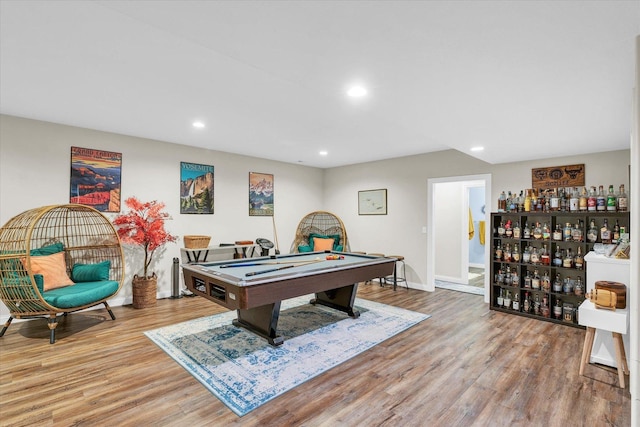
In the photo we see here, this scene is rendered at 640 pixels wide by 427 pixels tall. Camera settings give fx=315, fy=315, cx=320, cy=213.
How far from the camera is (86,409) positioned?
221cm

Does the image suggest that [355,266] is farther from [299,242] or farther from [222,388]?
[299,242]

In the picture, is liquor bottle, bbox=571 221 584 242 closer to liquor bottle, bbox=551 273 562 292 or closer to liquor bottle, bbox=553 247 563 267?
liquor bottle, bbox=553 247 563 267

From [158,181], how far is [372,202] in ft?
13.5

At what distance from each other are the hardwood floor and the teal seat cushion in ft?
1.25

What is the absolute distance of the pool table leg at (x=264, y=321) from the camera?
3.29 metres

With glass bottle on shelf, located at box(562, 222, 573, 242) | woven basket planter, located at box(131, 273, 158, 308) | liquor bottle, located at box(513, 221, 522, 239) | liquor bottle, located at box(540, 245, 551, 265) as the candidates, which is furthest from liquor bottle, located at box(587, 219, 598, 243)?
woven basket planter, located at box(131, 273, 158, 308)

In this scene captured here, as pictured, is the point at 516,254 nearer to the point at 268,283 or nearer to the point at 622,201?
the point at 622,201

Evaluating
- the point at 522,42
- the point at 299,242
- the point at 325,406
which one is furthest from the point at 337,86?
the point at 299,242

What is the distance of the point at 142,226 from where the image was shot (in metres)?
4.51

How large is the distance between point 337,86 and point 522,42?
1212 mm

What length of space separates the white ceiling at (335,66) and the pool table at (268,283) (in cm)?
169

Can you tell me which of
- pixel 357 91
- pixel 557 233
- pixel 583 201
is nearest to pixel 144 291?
pixel 357 91

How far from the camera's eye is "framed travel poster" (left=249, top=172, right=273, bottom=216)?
6.33 metres

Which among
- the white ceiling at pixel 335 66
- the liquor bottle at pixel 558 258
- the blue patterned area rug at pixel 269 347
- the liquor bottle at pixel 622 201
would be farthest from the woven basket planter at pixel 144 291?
the liquor bottle at pixel 622 201
